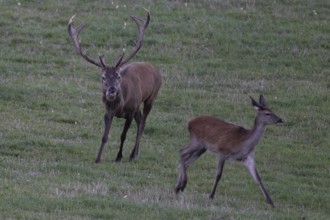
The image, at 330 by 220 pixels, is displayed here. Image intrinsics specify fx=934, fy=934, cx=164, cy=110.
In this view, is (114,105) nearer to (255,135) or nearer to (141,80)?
(141,80)

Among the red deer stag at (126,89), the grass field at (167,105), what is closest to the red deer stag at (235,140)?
the grass field at (167,105)

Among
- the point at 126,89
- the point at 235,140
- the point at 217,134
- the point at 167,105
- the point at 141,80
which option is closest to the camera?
the point at 235,140

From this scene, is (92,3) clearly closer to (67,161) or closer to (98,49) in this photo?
(98,49)

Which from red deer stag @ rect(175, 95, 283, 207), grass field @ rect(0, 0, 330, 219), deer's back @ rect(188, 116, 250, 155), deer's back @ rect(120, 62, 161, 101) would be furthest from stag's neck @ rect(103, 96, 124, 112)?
red deer stag @ rect(175, 95, 283, 207)

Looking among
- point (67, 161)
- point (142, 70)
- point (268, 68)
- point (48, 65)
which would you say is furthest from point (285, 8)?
point (67, 161)

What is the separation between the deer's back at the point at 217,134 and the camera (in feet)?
38.9

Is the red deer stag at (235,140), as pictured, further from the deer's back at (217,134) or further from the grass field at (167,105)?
the grass field at (167,105)

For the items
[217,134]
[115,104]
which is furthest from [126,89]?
[217,134]

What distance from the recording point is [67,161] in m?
13.1

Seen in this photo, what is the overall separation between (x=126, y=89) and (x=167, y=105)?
3.23 meters

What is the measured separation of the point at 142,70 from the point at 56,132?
1.68 meters

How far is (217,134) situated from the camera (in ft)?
39.5

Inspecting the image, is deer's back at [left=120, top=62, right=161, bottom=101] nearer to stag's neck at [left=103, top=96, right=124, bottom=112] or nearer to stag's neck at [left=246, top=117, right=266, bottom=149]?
stag's neck at [left=103, top=96, right=124, bottom=112]

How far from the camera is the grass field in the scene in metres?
11.1
